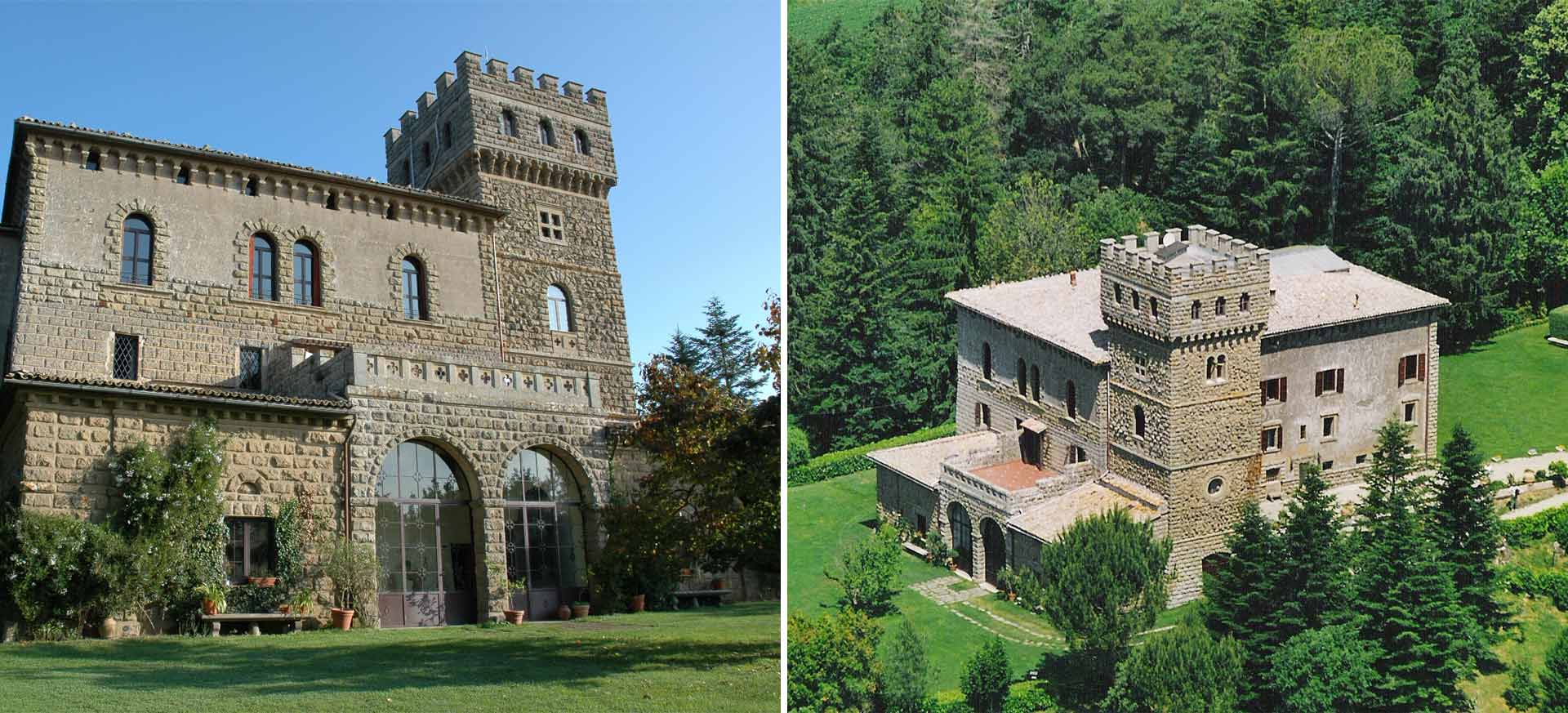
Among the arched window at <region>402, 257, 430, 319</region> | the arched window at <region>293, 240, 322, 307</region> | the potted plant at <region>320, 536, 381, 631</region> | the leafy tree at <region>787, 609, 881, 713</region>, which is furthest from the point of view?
the arched window at <region>402, 257, 430, 319</region>

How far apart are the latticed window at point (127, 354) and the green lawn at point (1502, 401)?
558 inches

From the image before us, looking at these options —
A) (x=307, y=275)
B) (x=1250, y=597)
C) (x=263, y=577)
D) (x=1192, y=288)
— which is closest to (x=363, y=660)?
(x=263, y=577)

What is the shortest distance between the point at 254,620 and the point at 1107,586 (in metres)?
8.48

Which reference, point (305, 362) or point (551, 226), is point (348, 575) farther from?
point (551, 226)

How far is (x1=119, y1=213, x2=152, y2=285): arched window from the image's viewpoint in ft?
Result: 60.5

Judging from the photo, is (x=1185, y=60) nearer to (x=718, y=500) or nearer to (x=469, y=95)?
(x=718, y=500)

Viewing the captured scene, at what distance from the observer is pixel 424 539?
57.2ft

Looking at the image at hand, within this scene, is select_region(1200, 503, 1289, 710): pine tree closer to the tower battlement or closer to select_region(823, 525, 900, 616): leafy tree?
the tower battlement

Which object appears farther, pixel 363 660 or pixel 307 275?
pixel 307 275

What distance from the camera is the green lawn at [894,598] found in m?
13.3

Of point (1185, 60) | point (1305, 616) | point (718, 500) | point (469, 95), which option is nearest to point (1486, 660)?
point (1305, 616)

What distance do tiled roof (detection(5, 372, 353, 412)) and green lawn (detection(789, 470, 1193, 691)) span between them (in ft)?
18.3

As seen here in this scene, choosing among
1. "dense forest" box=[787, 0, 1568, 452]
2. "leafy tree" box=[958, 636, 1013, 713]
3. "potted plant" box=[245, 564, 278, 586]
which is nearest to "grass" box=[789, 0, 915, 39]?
"dense forest" box=[787, 0, 1568, 452]

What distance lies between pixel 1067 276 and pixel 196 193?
1131 centimetres
